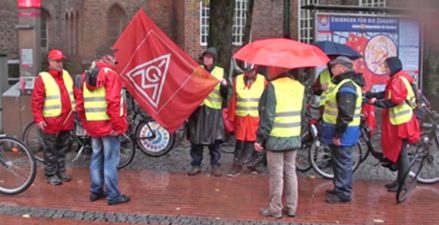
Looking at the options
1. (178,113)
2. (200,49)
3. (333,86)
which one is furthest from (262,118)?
(200,49)

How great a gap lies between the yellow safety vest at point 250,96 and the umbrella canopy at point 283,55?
5.92ft

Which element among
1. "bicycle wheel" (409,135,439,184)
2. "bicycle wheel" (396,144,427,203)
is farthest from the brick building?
"bicycle wheel" (396,144,427,203)

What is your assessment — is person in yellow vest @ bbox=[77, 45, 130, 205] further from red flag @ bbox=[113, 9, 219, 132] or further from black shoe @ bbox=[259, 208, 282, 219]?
black shoe @ bbox=[259, 208, 282, 219]

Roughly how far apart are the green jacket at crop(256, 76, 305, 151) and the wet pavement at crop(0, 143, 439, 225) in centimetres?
86

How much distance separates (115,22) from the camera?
29719mm

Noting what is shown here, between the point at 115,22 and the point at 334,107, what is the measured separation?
2370cm

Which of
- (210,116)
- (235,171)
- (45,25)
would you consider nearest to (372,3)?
(235,171)

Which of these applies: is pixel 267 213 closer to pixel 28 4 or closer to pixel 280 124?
pixel 280 124

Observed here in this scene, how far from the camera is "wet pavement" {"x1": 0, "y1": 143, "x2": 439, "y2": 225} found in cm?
678

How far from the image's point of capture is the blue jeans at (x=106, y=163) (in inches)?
282

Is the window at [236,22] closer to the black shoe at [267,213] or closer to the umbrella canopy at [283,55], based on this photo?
the umbrella canopy at [283,55]

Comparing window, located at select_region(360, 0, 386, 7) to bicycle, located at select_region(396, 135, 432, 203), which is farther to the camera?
window, located at select_region(360, 0, 386, 7)

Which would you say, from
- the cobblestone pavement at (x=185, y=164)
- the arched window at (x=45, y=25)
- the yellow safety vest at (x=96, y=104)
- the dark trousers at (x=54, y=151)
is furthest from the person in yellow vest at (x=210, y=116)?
the arched window at (x=45, y=25)

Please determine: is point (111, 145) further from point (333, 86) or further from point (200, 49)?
point (200, 49)
